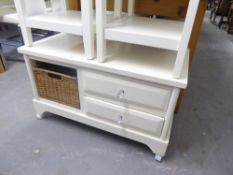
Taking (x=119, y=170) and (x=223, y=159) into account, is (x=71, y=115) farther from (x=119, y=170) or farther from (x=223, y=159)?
(x=223, y=159)

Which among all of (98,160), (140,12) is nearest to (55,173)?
(98,160)

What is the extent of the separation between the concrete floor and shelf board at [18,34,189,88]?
0.51 m

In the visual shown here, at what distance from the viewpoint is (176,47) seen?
0.73 metres

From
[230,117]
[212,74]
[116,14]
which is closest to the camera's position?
[116,14]

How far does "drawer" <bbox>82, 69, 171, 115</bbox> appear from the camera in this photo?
0.83 metres

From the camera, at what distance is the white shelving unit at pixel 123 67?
78 cm

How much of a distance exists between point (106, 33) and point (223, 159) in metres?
0.99

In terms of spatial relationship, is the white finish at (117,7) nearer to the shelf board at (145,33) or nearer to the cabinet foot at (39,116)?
the shelf board at (145,33)

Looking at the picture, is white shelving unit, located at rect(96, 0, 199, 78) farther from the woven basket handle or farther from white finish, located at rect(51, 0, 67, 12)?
white finish, located at rect(51, 0, 67, 12)

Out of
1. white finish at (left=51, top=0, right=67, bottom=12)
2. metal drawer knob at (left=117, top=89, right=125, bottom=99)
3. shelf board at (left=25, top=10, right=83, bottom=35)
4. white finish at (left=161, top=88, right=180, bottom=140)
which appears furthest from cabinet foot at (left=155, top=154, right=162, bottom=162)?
white finish at (left=51, top=0, right=67, bottom=12)

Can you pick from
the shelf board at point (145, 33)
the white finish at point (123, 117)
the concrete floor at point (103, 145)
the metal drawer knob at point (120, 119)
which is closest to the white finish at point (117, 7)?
the shelf board at point (145, 33)

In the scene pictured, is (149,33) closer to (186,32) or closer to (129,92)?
(186,32)

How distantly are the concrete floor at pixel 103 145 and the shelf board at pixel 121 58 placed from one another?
0.51m

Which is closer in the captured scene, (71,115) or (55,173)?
(55,173)
